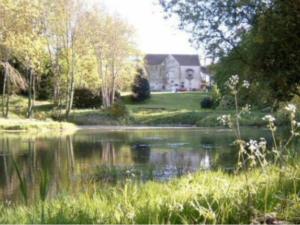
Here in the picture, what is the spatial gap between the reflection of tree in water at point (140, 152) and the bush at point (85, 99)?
34.3 metres

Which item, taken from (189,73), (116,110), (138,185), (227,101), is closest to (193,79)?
(189,73)

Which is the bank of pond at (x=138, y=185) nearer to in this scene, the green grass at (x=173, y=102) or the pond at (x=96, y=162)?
the pond at (x=96, y=162)

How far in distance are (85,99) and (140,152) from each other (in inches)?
1545

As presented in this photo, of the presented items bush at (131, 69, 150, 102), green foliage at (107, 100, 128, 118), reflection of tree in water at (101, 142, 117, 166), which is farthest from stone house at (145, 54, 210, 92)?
reflection of tree in water at (101, 142, 117, 166)

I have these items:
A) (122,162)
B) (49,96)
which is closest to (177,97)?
(49,96)

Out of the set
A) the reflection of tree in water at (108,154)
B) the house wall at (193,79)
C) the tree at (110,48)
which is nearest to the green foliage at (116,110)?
the tree at (110,48)

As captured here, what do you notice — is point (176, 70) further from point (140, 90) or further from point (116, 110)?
point (116, 110)

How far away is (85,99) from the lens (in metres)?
62.9

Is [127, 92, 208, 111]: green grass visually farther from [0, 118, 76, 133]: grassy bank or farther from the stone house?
the stone house

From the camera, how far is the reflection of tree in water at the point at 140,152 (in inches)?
836

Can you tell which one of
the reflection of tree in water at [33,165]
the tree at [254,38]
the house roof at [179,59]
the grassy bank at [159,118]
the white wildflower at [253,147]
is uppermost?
the house roof at [179,59]

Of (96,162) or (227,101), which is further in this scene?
(96,162)

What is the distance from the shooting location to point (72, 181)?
48.8ft

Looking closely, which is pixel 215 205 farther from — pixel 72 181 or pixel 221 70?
pixel 221 70
